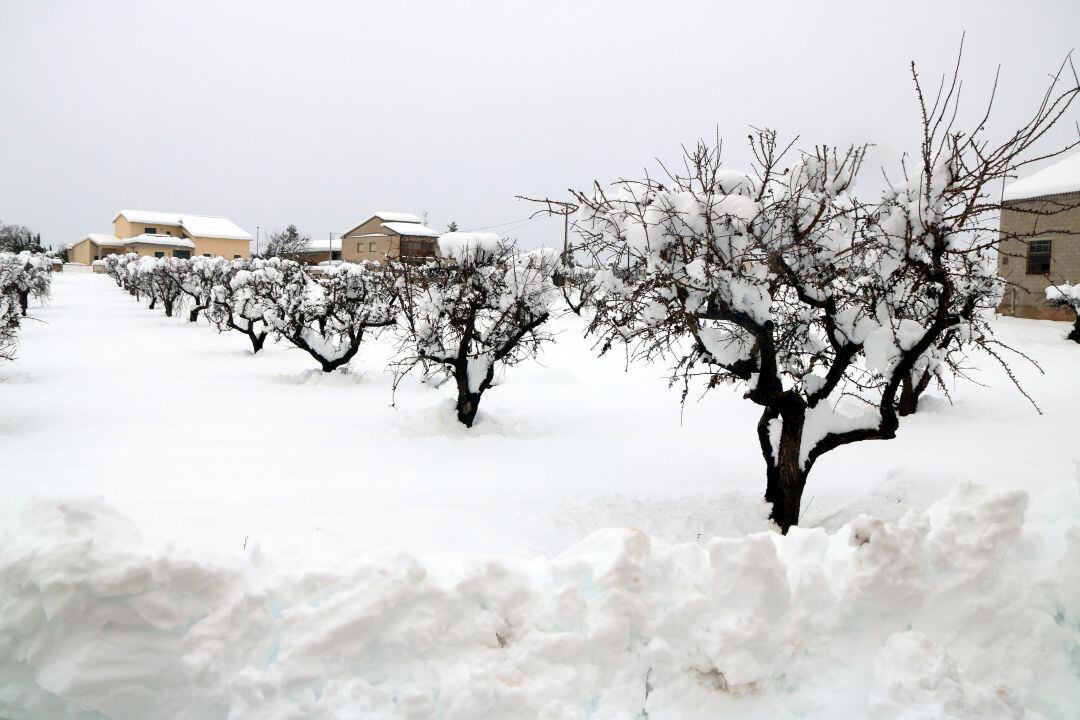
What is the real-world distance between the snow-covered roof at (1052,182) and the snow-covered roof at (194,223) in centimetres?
7467

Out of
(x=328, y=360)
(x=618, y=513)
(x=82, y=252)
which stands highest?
(x=82, y=252)

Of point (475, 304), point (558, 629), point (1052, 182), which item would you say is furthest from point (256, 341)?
point (1052, 182)

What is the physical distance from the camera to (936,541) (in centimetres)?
357

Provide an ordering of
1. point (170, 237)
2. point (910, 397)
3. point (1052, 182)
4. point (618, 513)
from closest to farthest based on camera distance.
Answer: point (618, 513)
point (910, 397)
point (1052, 182)
point (170, 237)

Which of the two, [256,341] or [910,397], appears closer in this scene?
[910,397]

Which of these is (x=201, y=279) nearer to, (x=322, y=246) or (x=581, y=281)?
(x=581, y=281)

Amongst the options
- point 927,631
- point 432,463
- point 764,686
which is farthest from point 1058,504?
point 432,463

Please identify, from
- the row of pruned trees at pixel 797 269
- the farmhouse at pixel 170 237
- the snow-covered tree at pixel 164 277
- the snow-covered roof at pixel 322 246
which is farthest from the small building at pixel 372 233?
the row of pruned trees at pixel 797 269

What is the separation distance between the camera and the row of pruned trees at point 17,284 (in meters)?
15.6

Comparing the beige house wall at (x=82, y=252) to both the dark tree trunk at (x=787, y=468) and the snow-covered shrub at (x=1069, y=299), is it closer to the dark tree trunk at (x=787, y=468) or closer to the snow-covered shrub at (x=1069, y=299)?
the snow-covered shrub at (x=1069, y=299)

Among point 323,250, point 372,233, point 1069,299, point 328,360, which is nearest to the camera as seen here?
point 328,360

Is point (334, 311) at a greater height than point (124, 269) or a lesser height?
lesser

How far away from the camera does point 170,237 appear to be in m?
78.1

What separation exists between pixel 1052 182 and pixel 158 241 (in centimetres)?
7843
